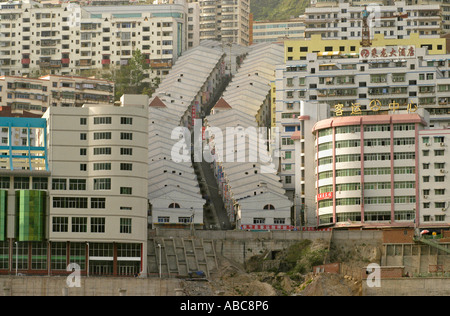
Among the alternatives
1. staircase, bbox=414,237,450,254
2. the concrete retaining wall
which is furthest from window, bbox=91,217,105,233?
staircase, bbox=414,237,450,254

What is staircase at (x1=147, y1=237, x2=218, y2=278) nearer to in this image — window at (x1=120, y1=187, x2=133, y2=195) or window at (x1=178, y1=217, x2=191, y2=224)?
window at (x1=120, y1=187, x2=133, y2=195)

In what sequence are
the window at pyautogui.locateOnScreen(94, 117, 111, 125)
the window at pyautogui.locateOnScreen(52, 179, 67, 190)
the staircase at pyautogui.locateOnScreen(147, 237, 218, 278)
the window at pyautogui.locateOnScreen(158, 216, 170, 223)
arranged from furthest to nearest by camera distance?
the window at pyautogui.locateOnScreen(158, 216, 170, 223) < the staircase at pyautogui.locateOnScreen(147, 237, 218, 278) < the window at pyautogui.locateOnScreen(94, 117, 111, 125) < the window at pyautogui.locateOnScreen(52, 179, 67, 190)

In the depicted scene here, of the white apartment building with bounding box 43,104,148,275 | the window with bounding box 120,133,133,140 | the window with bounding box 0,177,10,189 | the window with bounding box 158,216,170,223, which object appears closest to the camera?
the white apartment building with bounding box 43,104,148,275

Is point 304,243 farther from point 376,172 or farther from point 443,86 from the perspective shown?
point 443,86

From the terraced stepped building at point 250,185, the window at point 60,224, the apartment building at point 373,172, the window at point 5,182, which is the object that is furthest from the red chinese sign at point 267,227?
the window at point 5,182
